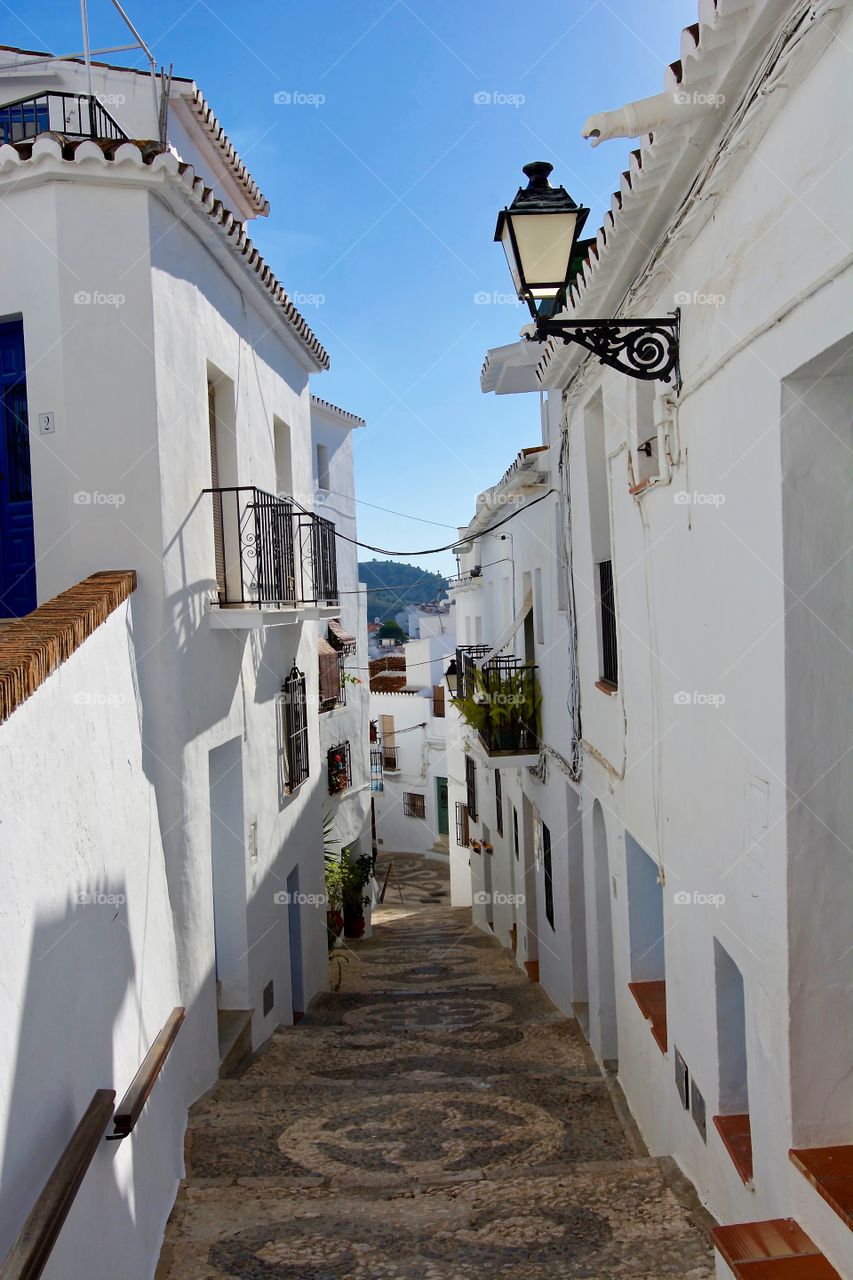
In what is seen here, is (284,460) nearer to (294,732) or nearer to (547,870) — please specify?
(294,732)

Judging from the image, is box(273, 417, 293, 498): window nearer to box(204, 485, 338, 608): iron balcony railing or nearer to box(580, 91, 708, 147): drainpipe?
box(204, 485, 338, 608): iron balcony railing

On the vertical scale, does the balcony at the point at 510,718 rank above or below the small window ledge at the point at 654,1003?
above

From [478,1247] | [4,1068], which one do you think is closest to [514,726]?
[478,1247]

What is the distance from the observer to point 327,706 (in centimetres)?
1756

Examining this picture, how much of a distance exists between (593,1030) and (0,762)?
22.7 feet

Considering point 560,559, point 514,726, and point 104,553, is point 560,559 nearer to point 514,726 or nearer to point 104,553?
point 514,726

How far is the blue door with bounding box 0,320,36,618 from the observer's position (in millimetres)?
7020

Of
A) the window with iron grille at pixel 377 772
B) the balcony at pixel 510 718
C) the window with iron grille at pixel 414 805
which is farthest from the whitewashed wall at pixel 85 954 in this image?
the window with iron grille at pixel 377 772

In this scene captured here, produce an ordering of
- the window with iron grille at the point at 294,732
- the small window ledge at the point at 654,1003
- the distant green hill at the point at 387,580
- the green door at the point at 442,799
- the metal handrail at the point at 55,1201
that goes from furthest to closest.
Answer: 1. the distant green hill at the point at 387,580
2. the green door at the point at 442,799
3. the window with iron grille at the point at 294,732
4. the small window ledge at the point at 654,1003
5. the metal handrail at the point at 55,1201

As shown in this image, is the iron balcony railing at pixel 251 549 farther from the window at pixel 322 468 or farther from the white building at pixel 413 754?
the white building at pixel 413 754

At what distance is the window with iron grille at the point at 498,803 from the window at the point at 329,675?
3.18 meters

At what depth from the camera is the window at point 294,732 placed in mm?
10453

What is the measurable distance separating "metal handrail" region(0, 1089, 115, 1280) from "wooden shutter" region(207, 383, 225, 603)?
488cm

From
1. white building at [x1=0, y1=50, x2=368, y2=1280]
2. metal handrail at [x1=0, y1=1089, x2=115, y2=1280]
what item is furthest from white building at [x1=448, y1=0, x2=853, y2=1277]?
white building at [x1=0, y1=50, x2=368, y2=1280]
